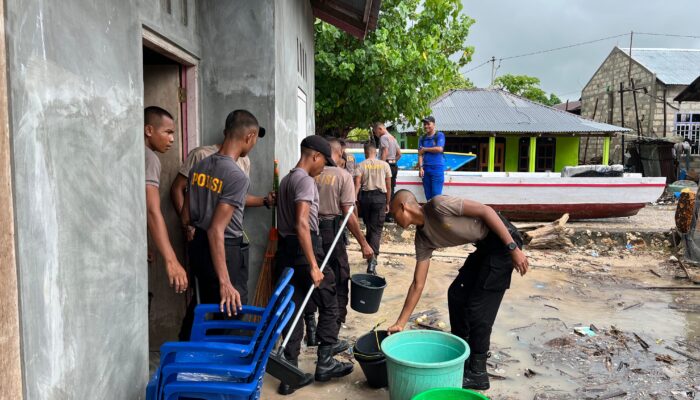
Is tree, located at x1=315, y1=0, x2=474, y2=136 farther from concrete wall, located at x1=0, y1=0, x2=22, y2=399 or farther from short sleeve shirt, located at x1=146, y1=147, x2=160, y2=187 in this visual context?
concrete wall, located at x1=0, y1=0, x2=22, y2=399

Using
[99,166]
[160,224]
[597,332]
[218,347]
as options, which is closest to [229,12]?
[160,224]

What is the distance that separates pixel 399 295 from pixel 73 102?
5.12m

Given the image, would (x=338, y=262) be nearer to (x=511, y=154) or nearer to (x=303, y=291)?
(x=303, y=291)

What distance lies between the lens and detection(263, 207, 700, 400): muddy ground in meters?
3.98

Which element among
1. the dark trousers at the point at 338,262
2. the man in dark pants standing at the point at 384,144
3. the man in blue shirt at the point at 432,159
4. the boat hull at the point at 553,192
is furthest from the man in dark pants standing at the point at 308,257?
the boat hull at the point at 553,192

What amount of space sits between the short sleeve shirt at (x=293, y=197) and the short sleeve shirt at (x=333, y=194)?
861 mm

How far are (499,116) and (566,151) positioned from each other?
3.75m

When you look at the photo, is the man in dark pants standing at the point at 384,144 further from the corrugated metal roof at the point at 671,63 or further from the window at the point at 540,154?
the corrugated metal roof at the point at 671,63

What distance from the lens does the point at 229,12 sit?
4176 mm

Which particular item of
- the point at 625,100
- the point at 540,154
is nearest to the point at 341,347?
the point at 540,154

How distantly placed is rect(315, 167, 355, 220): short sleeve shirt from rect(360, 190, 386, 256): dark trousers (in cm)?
261

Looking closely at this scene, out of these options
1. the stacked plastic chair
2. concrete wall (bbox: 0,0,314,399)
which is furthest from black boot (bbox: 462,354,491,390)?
concrete wall (bbox: 0,0,314,399)

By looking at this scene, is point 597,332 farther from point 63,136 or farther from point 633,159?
point 633,159

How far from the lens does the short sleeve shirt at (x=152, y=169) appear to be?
321 centimetres
